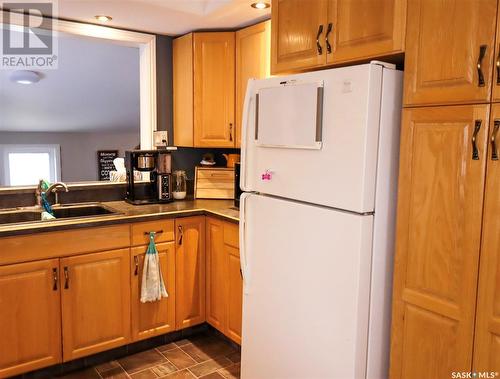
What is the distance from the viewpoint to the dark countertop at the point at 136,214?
2.33 metres

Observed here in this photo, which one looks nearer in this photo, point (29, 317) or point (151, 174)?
point (29, 317)

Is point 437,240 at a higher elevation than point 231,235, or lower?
higher

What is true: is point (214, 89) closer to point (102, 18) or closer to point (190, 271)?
point (102, 18)

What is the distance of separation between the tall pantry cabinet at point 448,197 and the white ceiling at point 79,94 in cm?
336

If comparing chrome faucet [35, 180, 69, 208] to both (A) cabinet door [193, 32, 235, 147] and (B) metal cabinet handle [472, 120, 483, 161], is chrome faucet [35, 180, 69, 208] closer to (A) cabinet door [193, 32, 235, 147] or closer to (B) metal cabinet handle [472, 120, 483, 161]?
(A) cabinet door [193, 32, 235, 147]

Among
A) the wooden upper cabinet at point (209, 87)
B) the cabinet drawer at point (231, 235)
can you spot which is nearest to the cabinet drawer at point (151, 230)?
the cabinet drawer at point (231, 235)

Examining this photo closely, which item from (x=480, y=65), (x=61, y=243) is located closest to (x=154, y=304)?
(x=61, y=243)

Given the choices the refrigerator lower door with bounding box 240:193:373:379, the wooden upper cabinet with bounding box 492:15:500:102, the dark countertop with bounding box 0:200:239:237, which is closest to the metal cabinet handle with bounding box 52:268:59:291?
the dark countertop with bounding box 0:200:239:237

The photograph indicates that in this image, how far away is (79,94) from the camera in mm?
5762

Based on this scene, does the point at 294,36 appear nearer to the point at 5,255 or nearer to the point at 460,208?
the point at 460,208

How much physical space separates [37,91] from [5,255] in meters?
3.88

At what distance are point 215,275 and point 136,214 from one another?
2.13 feet

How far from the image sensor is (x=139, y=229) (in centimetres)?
269

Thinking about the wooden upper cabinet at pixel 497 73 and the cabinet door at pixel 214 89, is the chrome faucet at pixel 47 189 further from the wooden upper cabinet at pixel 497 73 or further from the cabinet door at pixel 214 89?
the wooden upper cabinet at pixel 497 73
